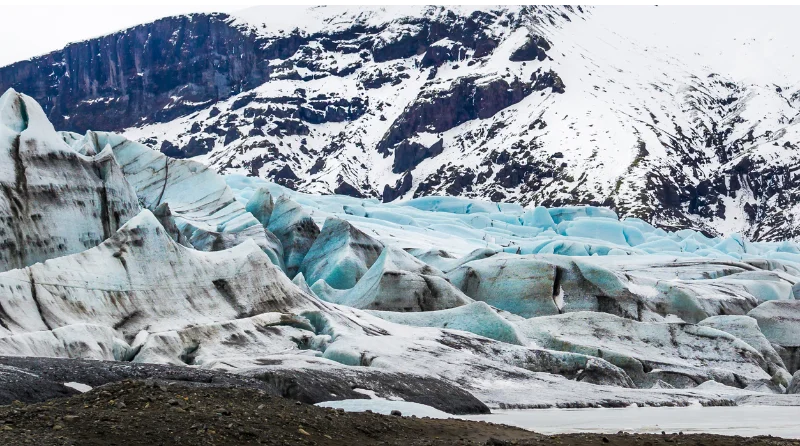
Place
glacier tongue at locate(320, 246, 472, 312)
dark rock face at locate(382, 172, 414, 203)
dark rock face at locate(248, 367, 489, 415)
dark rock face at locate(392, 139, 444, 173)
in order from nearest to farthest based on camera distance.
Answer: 1. dark rock face at locate(248, 367, 489, 415)
2. glacier tongue at locate(320, 246, 472, 312)
3. dark rock face at locate(382, 172, 414, 203)
4. dark rock face at locate(392, 139, 444, 173)

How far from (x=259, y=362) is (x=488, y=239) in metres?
52.8

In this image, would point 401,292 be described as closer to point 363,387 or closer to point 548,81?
point 363,387

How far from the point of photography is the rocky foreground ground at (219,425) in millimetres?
9891

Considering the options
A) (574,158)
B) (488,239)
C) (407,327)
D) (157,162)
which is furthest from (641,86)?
(407,327)

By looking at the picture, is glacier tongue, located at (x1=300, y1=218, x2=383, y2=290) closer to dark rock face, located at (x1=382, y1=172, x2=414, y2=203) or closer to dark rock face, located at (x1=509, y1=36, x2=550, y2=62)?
dark rock face, located at (x1=382, y1=172, x2=414, y2=203)

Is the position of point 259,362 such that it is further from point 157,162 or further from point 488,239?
point 488,239

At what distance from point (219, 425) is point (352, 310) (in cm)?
1660

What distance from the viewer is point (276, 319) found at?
78.7 feet

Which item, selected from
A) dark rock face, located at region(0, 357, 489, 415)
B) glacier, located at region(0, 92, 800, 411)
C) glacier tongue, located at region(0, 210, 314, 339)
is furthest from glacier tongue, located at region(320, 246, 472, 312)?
dark rock face, located at region(0, 357, 489, 415)

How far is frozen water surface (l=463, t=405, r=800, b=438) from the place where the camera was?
1595 centimetres

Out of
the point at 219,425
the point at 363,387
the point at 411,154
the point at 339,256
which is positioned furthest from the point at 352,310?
the point at 411,154

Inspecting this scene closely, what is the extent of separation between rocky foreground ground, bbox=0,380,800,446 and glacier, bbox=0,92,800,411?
4.50m

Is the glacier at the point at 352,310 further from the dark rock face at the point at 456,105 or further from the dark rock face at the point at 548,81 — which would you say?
the dark rock face at the point at 456,105

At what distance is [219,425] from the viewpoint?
1045cm
